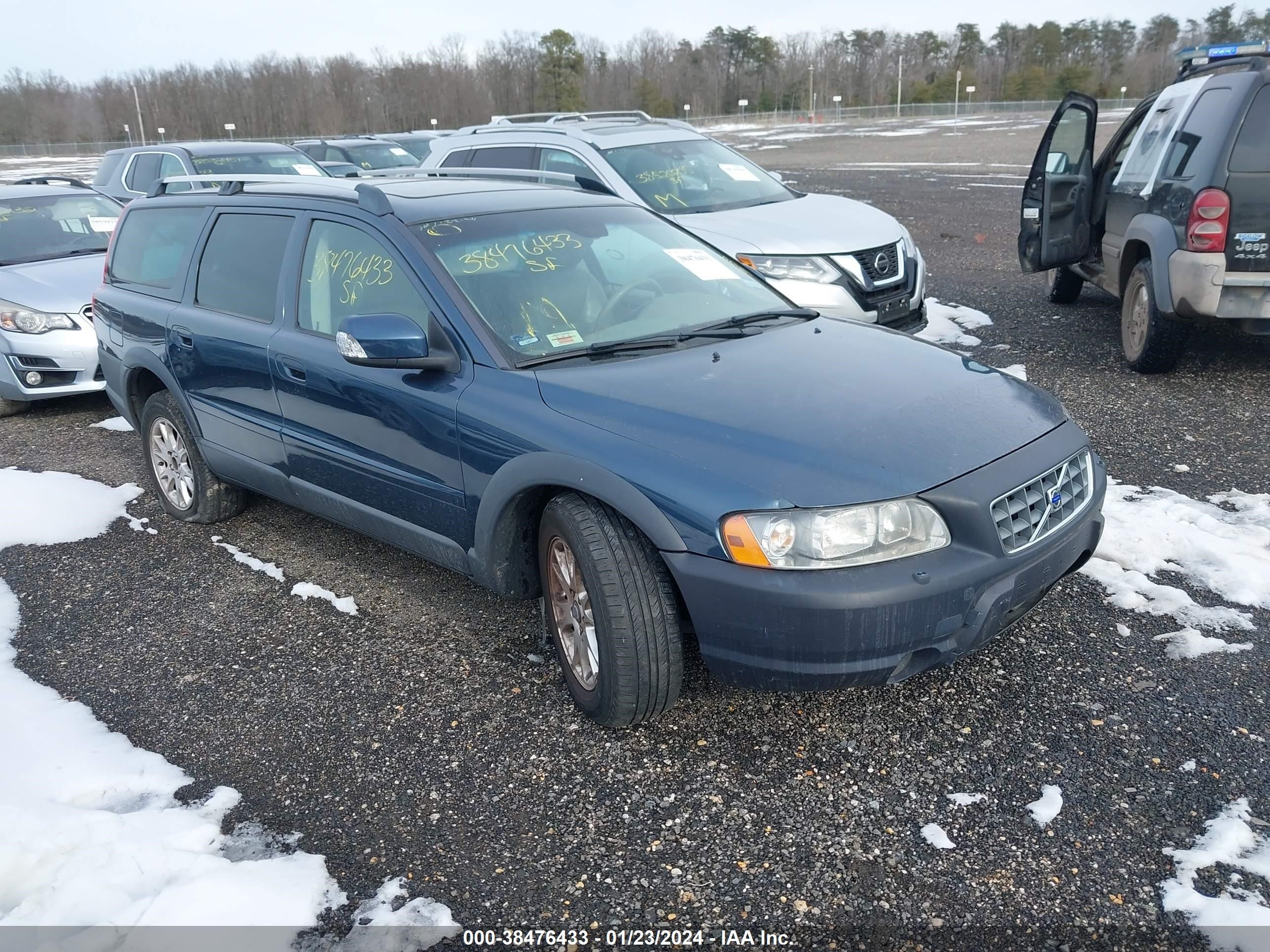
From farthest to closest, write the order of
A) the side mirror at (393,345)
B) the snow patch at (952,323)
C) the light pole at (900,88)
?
the light pole at (900,88) → the snow patch at (952,323) → the side mirror at (393,345)

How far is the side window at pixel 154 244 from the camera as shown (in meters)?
4.79

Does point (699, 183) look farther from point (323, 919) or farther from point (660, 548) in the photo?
point (323, 919)

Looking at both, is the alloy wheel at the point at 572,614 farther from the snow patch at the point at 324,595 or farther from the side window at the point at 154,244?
the side window at the point at 154,244

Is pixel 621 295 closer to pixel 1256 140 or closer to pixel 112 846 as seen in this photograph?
pixel 112 846

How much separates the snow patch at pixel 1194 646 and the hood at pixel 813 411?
36.8 inches

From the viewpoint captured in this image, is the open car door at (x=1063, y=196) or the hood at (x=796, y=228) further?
the open car door at (x=1063, y=196)

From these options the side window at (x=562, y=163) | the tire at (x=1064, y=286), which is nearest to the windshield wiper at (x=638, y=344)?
the side window at (x=562, y=163)

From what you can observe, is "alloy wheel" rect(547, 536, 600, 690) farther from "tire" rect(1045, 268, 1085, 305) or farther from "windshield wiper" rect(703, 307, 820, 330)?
"tire" rect(1045, 268, 1085, 305)

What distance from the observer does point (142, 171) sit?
11.6 metres

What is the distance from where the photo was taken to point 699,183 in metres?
7.72

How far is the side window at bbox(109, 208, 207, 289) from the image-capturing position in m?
4.79

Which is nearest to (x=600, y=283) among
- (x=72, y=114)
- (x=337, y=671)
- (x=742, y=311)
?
(x=742, y=311)

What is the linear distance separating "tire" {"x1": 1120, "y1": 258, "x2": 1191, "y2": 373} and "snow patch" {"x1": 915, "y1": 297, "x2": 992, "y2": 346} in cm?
115

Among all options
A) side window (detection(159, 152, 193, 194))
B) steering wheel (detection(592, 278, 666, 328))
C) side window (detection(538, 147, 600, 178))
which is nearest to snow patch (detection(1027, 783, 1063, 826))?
steering wheel (detection(592, 278, 666, 328))
